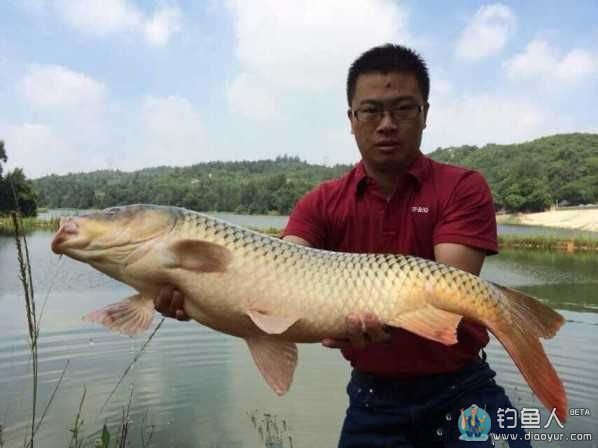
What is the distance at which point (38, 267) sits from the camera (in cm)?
1916

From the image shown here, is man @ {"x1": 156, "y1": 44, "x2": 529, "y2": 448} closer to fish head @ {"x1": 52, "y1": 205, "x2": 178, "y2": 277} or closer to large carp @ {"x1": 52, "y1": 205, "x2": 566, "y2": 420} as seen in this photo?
large carp @ {"x1": 52, "y1": 205, "x2": 566, "y2": 420}

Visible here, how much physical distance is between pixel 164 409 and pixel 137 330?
4551mm

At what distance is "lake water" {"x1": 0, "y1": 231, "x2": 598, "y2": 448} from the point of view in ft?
19.8

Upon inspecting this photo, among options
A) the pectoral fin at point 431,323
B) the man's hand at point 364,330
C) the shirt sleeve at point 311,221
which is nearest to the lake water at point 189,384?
the shirt sleeve at point 311,221

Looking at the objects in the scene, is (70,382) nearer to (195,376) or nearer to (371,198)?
(195,376)

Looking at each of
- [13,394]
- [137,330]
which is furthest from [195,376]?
[137,330]

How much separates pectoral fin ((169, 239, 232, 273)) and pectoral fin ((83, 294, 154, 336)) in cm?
30

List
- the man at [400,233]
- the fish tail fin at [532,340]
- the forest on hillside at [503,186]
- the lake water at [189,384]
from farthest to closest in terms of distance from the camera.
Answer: the forest on hillside at [503,186] < the lake water at [189,384] < the man at [400,233] < the fish tail fin at [532,340]

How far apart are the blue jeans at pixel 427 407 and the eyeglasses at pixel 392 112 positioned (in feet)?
4.05

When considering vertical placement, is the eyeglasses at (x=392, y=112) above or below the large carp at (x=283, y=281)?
above

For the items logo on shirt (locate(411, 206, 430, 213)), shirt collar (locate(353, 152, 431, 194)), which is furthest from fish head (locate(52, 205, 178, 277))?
logo on shirt (locate(411, 206, 430, 213))

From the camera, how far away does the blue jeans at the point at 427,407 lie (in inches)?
101

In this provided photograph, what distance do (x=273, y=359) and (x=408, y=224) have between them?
91 centimetres

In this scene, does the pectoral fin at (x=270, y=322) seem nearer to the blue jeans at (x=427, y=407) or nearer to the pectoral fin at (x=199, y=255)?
the pectoral fin at (x=199, y=255)
